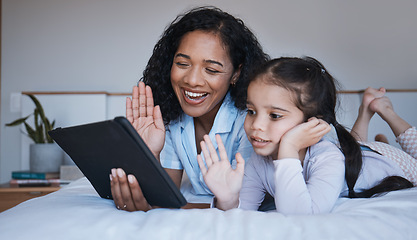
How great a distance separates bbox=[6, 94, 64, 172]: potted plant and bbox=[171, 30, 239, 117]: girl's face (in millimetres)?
1635

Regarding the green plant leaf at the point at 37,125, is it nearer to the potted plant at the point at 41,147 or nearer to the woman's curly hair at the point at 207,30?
the potted plant at the point at 41,147

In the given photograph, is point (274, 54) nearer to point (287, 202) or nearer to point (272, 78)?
point (272, 78)

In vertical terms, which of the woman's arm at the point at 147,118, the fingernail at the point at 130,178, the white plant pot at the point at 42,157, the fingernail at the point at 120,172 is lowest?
the white plant pot at the point at 42,157

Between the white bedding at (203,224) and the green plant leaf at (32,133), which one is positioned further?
the green plant leaf at (32,133)

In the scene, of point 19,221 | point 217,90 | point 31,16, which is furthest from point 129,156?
point 31,16

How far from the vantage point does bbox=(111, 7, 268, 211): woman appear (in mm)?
1454

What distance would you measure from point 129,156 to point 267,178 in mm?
528

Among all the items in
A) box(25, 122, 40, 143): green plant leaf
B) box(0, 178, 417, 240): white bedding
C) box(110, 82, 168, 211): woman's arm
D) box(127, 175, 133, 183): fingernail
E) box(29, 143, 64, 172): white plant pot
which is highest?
box(110, 82, 168, 211): woman's arm

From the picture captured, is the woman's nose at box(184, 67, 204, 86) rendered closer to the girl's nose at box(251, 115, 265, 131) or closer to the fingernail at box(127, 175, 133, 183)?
the girl's nose at box(251, 115, 265, 131)

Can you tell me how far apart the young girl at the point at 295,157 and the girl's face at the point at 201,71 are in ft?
0.80

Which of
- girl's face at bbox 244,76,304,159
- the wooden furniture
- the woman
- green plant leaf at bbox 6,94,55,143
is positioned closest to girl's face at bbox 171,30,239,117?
the woman

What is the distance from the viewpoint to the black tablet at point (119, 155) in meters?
0.86

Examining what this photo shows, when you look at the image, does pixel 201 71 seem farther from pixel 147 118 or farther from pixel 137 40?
pixel 137 40

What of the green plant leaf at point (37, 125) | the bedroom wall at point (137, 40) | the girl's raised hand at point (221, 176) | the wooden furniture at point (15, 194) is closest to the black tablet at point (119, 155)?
the girl's raised hand at point (221, 176)
